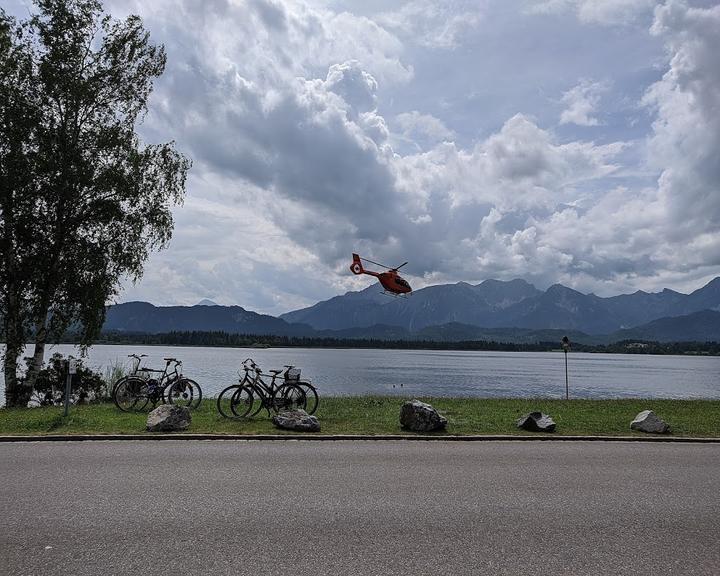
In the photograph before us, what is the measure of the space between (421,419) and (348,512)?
274 inches

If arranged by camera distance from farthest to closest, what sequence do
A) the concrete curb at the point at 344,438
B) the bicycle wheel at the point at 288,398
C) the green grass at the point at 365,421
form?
the bicycle wheel at the point at 288,398 → the green grass at the point at 365,421 → the concrete curb at the point at 344,438

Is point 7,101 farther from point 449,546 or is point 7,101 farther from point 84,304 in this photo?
point 449,546

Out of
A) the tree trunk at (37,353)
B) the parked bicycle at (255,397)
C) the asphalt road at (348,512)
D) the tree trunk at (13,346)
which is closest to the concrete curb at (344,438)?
the asphalt road at (348,512)

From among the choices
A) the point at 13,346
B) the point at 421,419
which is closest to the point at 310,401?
the point at 421,419

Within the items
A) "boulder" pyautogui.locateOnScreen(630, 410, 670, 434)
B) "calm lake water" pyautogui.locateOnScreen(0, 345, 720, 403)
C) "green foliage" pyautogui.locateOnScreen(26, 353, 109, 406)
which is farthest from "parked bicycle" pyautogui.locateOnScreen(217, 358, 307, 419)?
"calm lake water" pyautogui.locateOnScreen(0, 345, 720, 403)

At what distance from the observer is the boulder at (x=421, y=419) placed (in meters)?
13.6

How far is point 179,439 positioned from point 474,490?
6914 mm

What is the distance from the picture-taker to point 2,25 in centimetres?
2177

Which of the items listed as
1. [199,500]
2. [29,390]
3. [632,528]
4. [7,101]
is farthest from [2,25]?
[632,528]

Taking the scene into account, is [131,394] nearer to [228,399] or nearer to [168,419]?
[228,399]

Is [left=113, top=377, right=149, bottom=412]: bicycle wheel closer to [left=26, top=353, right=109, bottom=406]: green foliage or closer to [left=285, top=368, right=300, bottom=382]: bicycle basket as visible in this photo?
[left=285, top=368, right=300, bottom=382]: bicycle basket

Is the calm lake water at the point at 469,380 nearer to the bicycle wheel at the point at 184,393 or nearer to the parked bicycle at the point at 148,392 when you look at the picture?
the parked bicycle at the point at 148,392

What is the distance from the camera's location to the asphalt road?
5.42 m

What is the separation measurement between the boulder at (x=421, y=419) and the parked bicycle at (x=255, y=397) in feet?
12.7
